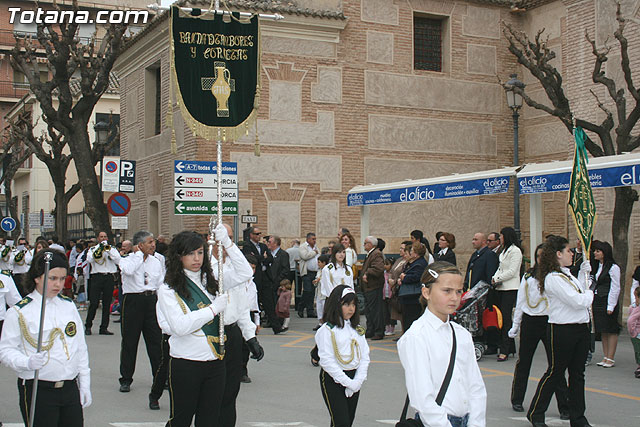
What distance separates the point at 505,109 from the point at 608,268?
14.5 m

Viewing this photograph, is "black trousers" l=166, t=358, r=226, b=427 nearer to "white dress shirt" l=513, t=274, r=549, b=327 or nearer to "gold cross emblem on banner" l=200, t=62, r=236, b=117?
"gold cross emblem on banner" l=200, t=62, r=236, b=117

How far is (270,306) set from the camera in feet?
53.9

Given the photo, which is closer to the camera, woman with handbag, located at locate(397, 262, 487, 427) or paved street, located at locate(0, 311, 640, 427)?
woman with handbag, located at locate(397, 262, 487, 427)

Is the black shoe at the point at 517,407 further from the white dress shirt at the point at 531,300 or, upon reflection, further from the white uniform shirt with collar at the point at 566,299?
the white uniform shirt with collar at the point at 566,299

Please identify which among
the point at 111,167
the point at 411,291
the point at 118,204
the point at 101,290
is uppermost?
the point at 111,167

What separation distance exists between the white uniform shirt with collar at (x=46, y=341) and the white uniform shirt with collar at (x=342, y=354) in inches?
79.5

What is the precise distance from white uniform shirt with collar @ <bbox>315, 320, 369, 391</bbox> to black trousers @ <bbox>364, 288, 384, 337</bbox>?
8116mm

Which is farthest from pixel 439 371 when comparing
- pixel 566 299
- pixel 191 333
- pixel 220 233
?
pixel 566 299

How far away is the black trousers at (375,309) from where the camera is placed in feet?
49.0

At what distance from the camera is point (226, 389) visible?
6441mm

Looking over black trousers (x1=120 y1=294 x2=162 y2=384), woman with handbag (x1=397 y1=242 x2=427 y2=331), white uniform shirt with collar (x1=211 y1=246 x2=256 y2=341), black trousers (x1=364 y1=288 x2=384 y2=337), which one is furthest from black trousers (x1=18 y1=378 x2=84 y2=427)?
black trousers (x1=364 y1=288 x2=384 y2=337)

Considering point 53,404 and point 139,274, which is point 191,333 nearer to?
point 53,404

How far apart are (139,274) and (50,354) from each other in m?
4.83

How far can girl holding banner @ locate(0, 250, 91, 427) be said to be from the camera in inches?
200
